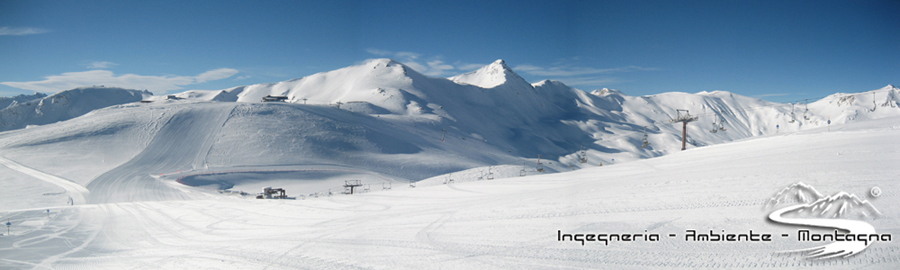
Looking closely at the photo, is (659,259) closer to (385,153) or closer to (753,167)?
(753,167)

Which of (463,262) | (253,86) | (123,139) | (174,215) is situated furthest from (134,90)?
(463,262)

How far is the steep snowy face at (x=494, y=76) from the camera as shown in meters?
153

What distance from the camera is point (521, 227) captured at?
8266 mm

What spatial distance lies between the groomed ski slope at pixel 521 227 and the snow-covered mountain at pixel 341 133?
16961 mm

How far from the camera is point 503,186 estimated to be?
49.9 feet

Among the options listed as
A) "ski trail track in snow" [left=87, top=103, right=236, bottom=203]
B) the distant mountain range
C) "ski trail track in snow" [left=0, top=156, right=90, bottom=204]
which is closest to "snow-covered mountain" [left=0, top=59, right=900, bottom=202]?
"ski trail track in snow" [left=87, top=103, right=236, bottom=203]

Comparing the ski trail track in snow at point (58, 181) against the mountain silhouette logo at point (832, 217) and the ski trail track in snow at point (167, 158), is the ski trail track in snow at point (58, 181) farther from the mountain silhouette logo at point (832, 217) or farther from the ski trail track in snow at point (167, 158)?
the mountain silhouette logo at point (832, 217)

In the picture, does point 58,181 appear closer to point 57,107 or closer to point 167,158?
point 167,158

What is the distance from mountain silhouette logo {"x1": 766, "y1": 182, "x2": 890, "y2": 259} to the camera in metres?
4.87

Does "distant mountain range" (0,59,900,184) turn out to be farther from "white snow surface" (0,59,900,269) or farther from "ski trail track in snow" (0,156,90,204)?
"ski trail track in snow" (0,156,90,204)

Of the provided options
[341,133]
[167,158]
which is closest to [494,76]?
[341,133]

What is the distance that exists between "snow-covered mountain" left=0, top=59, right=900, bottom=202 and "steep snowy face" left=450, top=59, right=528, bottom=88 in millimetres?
9730

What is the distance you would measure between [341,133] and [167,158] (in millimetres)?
19123

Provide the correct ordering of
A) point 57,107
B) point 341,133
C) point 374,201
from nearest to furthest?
point 374,201, point 341,133, point 57,107
